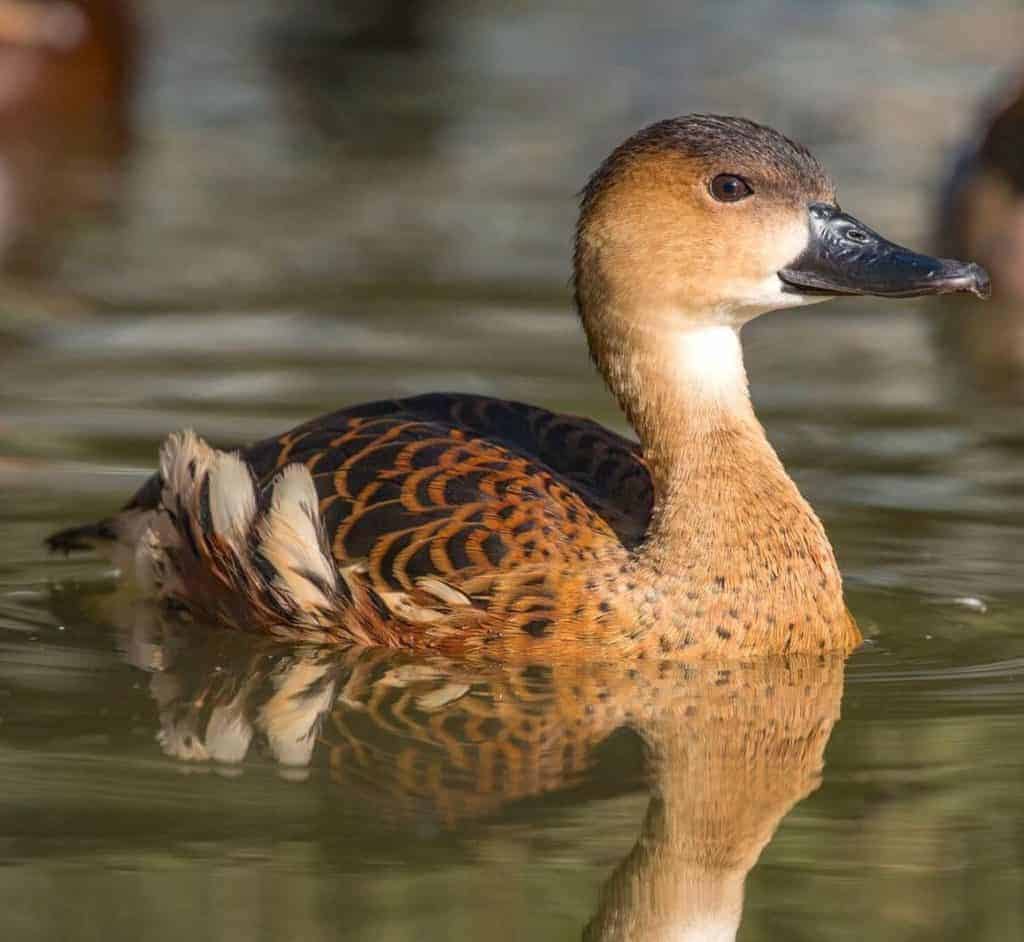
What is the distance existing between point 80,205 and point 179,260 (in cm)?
159

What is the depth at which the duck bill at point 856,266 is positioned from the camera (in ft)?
24.6

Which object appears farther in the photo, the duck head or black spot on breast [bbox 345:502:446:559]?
the duck head

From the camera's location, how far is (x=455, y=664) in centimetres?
739

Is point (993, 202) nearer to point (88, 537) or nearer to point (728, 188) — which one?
point (728, 188)

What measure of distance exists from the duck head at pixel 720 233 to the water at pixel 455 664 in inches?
42.3

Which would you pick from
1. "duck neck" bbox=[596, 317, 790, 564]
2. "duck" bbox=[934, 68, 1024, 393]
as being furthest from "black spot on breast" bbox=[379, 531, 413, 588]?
"duck" bbox=[934, 68, 1024, 393]

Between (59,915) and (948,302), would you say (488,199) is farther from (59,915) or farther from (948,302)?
(59,915)

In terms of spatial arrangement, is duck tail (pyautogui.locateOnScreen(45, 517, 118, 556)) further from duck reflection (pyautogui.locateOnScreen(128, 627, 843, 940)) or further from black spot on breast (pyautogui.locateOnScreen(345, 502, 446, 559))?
black spot on breast (pyautogui.locateOnScreen(345, 502, 446, 559))

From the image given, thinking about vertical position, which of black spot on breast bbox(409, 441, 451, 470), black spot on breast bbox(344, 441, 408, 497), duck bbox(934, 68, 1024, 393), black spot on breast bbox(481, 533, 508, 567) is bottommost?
duck bbox(934, 68, 1024, 393)

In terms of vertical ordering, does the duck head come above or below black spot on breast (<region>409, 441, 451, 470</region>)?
Result: above

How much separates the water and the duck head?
1.08 metres

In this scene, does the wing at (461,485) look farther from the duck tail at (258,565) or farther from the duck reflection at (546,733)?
the duck reflection at (546,733)

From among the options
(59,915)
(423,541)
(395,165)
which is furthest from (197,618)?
(395,165)

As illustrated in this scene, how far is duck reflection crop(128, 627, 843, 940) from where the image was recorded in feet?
19.6
